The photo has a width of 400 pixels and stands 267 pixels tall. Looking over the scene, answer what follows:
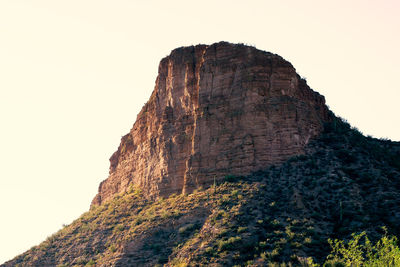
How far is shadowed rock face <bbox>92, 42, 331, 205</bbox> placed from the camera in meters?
54.2

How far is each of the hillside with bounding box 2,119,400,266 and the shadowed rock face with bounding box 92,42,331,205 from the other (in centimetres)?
136

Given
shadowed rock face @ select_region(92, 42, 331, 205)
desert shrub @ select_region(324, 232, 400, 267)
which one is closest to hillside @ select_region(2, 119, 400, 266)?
desert shrub @ select_region(324, 232, 400, 267)

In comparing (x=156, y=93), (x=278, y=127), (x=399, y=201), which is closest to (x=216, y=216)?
(x=278, y=127)

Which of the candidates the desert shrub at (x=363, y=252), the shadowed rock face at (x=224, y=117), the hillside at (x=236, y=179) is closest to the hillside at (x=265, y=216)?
the hillside at (x=236, y=179)

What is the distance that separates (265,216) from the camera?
159 ft

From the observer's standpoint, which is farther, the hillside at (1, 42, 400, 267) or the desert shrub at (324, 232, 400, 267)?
the hillside at (1, 42, 400, 267)

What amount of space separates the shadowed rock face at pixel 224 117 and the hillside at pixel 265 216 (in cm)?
136

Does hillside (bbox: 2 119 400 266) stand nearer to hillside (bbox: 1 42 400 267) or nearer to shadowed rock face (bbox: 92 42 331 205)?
hillside (bbox: 1 42 400 267)

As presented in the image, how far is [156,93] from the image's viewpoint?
6412 cm

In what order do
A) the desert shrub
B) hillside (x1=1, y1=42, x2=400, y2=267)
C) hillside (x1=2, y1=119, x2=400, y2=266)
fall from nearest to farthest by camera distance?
the desert shrub → hillside (x1=2, y1=119, x2=400, y2=266) → hillside (x1=1, y1=42, x2=400, y2=267)

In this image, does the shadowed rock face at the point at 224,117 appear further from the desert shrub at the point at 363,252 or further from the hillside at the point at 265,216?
the desert shrub at the point at 363,252

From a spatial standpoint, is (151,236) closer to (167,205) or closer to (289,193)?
(167,205)

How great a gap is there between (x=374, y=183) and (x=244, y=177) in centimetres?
998

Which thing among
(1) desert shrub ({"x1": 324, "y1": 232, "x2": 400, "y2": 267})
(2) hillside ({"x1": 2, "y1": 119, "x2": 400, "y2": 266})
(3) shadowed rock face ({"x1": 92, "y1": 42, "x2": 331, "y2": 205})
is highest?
(3) shadowed rock face ({"x1": 92, "y1": 42, "x2": 331, "y2": 205})
